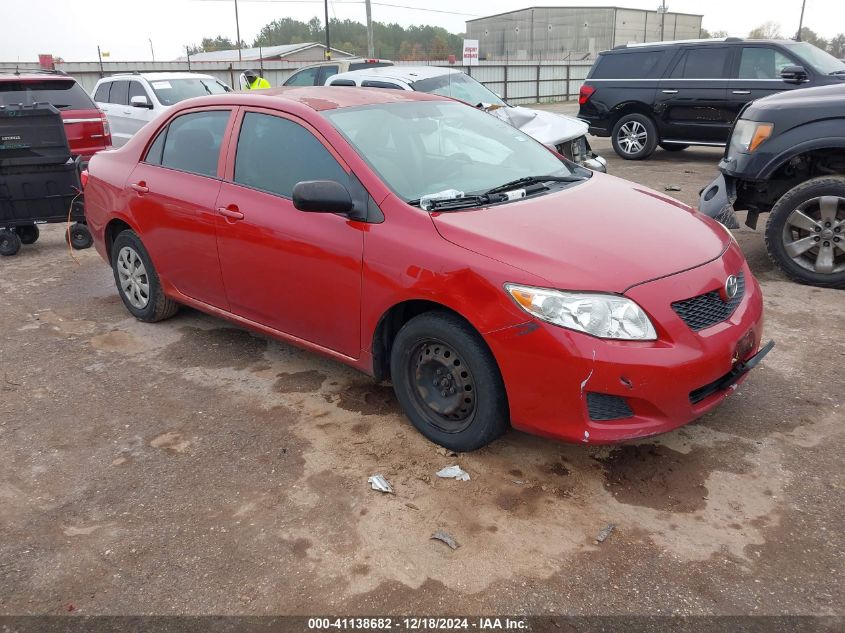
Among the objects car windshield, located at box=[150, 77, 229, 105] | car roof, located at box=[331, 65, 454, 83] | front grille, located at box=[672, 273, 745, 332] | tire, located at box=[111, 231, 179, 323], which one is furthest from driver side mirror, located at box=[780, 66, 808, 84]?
car windshield, located at box=[150, 77, 229, 105]

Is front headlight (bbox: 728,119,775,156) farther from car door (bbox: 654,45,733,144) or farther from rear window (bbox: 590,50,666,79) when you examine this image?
rear window (bbox: 590,50,666,79)

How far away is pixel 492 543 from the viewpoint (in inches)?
108

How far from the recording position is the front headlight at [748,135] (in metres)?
5.54

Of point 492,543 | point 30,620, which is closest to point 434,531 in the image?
point 492,543

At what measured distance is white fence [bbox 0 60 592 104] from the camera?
85.0ft

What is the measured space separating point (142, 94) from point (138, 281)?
8616mm

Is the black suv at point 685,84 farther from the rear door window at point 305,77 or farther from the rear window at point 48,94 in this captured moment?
the rear window at point 48,94

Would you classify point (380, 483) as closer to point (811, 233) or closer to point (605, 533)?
point (605, 533)

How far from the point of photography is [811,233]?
5.36 metres

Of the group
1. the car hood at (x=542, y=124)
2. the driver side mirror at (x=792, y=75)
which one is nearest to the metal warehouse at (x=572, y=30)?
the driver side mirror at (x=792, y=75)

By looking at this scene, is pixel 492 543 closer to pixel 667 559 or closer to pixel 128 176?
pixel 667 559

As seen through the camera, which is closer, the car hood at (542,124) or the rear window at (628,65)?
the car hood at (542,124)

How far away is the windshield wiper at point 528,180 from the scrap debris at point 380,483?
156cm

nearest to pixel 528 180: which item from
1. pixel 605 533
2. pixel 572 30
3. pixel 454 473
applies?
pixel 454 473
